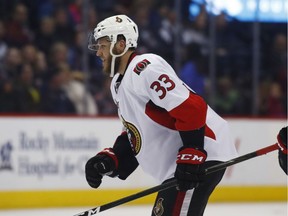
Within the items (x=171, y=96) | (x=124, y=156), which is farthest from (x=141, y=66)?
(x=124, y=156)

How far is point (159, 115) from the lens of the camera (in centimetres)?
335

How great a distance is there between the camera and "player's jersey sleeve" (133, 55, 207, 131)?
3189 millimetres

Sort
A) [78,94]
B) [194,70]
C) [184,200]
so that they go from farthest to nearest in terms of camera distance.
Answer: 1. [194,70]
2. [78,94]
3. [184,200]

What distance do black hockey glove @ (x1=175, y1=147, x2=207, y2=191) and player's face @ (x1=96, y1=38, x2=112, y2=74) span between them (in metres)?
0.55

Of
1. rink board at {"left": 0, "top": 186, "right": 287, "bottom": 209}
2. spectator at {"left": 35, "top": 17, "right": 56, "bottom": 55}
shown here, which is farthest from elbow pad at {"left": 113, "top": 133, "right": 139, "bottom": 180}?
spectator at {"left": 35, "top": 17, "right": 56, "bottom": 55}

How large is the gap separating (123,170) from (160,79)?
0.65m

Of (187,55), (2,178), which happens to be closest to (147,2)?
(187,55)

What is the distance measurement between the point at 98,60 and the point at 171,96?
13.9 feet

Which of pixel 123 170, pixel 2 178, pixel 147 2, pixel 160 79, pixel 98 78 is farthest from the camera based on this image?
pixel 147 2

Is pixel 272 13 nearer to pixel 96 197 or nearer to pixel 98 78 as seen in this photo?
pixel 98 78

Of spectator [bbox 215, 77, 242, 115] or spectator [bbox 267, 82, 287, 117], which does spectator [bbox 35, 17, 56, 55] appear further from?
spectator [bbox 267, 82, 287, 117]

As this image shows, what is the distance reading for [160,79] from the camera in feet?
10.7

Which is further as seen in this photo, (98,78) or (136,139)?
(98,78)

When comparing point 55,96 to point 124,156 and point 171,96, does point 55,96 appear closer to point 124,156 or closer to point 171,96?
point 124,156
